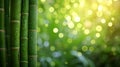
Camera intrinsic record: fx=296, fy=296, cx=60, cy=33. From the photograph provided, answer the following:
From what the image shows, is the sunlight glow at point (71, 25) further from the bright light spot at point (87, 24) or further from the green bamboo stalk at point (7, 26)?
the green bamboo stalk at point (7, 26)

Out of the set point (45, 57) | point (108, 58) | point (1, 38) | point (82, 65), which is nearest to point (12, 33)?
point (1, 38)

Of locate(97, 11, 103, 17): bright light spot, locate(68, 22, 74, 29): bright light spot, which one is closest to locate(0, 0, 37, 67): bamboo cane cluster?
locate(68, 22, 74, 29): bright light spot

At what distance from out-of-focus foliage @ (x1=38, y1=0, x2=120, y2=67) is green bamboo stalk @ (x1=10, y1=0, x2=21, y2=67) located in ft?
2.06

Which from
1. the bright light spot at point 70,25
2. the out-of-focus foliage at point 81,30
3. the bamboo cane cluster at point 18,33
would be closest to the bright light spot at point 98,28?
the out-of-focus foliage at point 81,30

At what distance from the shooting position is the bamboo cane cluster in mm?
1623

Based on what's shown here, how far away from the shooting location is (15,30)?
163cm

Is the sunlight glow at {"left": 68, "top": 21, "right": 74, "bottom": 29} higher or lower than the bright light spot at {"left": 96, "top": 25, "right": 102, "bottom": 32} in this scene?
higher

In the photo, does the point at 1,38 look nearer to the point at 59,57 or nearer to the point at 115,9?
the point at 59,57

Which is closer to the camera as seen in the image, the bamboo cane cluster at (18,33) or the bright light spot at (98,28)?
the bamboo cane cluster at (18,33)

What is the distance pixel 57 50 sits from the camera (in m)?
2.30

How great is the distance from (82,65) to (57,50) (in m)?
0.23

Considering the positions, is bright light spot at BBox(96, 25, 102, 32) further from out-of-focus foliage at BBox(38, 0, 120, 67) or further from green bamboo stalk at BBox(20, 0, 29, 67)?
green bamboo stalk at BBox(20, 0, 29, 67)

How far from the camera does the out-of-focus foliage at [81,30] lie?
2299 mm

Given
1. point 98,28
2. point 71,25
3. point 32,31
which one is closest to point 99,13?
point 98,28
